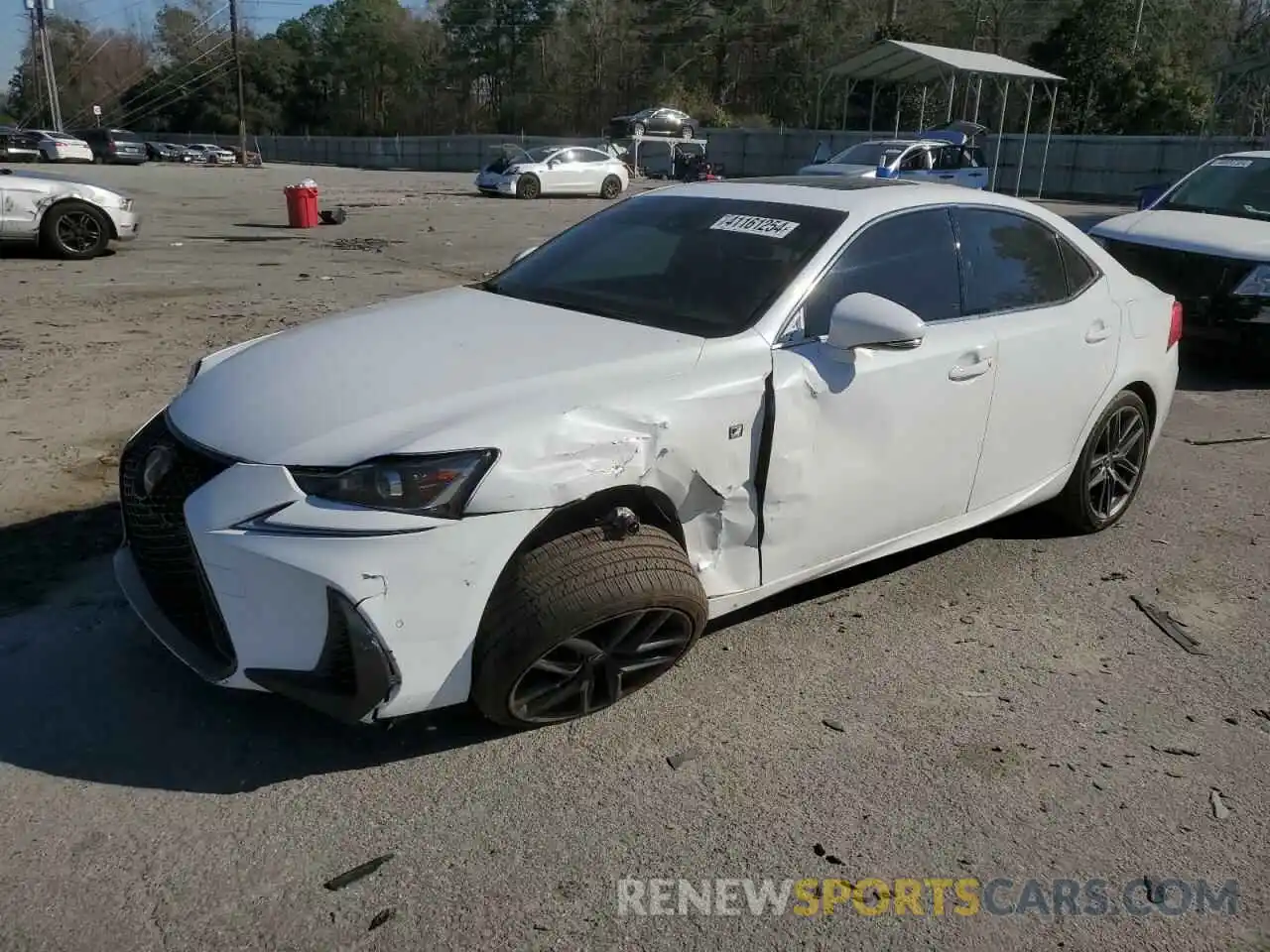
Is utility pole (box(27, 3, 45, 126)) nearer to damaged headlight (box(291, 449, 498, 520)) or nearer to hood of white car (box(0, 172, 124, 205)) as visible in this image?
hood of white car (box(0, 172, 124, 205))

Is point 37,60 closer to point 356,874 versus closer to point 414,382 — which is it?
point 414,382

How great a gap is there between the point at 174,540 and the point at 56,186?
11512 mm

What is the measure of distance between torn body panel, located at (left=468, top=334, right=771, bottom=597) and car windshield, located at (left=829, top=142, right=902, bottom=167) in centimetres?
1912

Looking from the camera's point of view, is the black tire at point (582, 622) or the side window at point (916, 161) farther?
the side window at point (916, 161)

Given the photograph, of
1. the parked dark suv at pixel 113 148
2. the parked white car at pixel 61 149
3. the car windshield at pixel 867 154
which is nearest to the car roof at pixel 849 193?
the car windshield at pixel 867 154

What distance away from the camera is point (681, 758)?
9.70 feet

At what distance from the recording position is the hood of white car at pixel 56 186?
11992mm

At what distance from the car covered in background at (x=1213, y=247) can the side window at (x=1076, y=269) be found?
3.59 m

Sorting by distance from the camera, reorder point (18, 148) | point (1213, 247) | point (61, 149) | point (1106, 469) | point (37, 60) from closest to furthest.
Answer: point (1106, 469)
point (1213, 247)
point (18, 148)
point (61, 149)
point (37, 60)

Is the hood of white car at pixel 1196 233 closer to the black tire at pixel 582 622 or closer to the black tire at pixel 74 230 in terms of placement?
the black tire at pixel 582 622

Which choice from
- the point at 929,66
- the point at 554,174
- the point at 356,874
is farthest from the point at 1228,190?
the point at 554,174

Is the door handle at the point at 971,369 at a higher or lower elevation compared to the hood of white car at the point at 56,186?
lower

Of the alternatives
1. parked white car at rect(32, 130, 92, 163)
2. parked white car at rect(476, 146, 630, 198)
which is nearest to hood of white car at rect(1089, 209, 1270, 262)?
parked white car at rect(476, 146, 630, 198)

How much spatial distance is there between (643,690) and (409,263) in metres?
10.9
